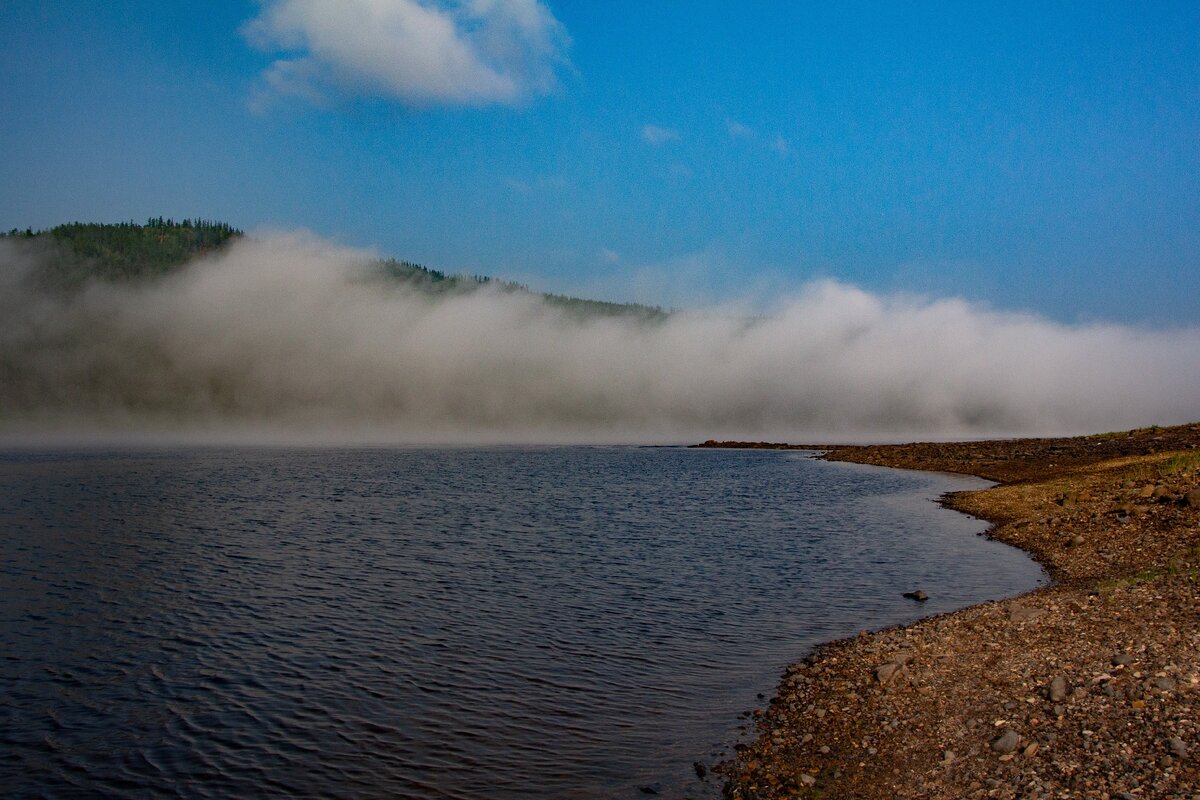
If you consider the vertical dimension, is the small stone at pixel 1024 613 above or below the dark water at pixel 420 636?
above

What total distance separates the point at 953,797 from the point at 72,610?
96.6ft

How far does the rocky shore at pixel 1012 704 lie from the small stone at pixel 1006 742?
26mm

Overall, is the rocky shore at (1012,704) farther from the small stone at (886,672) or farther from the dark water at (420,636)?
the dark water at (420,636)

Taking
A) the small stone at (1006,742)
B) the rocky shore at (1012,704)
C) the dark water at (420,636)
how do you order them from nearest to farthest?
1. the rocky shore at (1012,704)
2. the small stone at (1006,742)
3. the dark water at (420,636)

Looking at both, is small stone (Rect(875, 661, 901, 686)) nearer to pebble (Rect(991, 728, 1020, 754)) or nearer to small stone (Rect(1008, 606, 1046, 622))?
pebble (Rect(991, 728, 1020, 754))

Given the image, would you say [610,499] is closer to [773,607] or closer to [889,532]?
[889,532]

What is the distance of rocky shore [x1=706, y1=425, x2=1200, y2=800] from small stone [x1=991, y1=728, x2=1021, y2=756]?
1.0 inches

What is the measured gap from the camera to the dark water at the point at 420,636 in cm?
1480

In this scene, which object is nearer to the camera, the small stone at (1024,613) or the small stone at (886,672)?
the small stone at (886,672)

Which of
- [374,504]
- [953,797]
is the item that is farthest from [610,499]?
[953,797]

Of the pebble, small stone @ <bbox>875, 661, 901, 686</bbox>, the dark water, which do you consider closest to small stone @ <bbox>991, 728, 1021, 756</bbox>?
the pebble

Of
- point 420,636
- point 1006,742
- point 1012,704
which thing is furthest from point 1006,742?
point 420,636

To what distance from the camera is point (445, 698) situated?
60.0 ft

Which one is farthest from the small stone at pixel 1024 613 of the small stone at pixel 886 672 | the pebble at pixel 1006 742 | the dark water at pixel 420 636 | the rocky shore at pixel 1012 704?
the pebble at pixel 1006 742
